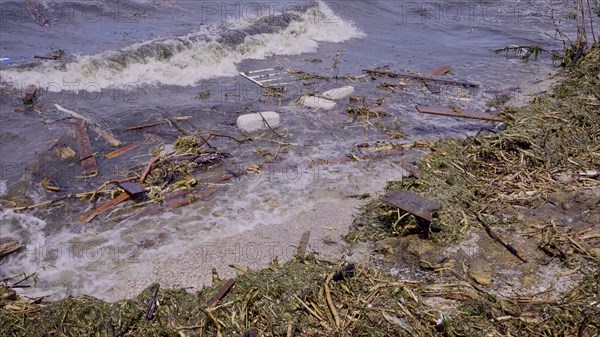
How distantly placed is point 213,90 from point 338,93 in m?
2.91

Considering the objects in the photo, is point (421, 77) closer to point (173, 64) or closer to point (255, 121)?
point (255, 121)

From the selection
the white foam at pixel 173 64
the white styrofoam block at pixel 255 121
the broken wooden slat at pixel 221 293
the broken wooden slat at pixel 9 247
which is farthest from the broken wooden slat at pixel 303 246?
the white foam at pixel 173 64

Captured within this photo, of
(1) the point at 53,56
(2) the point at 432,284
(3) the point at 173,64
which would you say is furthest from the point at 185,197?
(1) the point at 53,56

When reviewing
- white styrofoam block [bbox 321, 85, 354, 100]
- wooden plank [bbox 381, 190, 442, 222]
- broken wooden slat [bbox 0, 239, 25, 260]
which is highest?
white styrofoam block [bbox 321, 85, 354, 100]

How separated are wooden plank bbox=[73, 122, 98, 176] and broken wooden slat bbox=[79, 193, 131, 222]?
3.22ft

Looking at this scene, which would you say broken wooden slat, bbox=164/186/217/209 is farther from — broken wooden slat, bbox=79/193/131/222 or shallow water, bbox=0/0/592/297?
broken wooden slat, bbox=79/193/131/222

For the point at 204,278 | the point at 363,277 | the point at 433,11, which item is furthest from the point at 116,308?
the point at 433,11

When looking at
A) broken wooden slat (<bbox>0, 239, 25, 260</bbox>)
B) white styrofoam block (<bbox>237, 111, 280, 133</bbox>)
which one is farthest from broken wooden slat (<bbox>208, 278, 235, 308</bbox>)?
white styrofoam block (<bbox>237, 111, 280, 133</bbox>)

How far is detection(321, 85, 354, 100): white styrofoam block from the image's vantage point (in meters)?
9.72

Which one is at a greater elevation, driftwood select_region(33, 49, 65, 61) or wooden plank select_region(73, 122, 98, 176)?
driftwood select_region(33, 49, 65, 61)

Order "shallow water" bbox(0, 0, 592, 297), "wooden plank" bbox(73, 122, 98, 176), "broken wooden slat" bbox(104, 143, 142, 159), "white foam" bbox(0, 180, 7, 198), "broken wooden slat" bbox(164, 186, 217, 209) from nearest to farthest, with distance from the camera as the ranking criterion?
1. "shallow water" bbox(0, 0, 592, 297)
2. "broken wooden slat" bbox(164, 186, 217, 209)
3. "white foam" bbox(0, 180, 7, 198)
4. "wooden plank" bbox(73, 122, 98, 176)
5. "broken wooden slat" bbox(104, 143, 142, 159)

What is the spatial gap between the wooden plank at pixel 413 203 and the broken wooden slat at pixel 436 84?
6.00 metres

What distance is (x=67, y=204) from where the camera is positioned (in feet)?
19.9

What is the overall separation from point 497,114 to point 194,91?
21.2 feet
